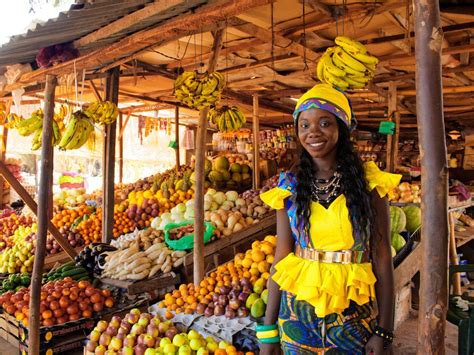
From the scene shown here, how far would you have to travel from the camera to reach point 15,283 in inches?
195

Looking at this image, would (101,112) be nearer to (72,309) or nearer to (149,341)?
(72,309)

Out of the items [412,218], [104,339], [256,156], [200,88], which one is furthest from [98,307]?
[256,156]

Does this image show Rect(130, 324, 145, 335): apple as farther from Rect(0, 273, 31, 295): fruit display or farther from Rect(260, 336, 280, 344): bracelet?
Rect(0, 273, 31, 295): fruit display

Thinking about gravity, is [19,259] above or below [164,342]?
above

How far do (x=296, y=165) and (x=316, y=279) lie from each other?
0.55 metres

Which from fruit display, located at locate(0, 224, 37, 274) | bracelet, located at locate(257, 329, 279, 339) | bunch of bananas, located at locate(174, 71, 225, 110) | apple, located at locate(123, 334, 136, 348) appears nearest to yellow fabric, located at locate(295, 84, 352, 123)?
bracelet, located at locate(257, 329, 279, 339)

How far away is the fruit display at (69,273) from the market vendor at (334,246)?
139 inches

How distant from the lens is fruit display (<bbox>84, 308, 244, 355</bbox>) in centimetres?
290

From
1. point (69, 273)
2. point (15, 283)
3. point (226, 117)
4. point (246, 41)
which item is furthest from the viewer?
point (15, 283)

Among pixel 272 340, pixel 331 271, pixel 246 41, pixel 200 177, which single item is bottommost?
pixel 272 340

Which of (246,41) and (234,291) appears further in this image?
(246,41)

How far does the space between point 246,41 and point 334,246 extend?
368 cm

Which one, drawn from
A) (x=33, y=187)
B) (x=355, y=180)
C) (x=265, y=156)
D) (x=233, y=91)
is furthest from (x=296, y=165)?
(x=33, y=187)

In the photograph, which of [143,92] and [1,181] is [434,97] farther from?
[1,181]
